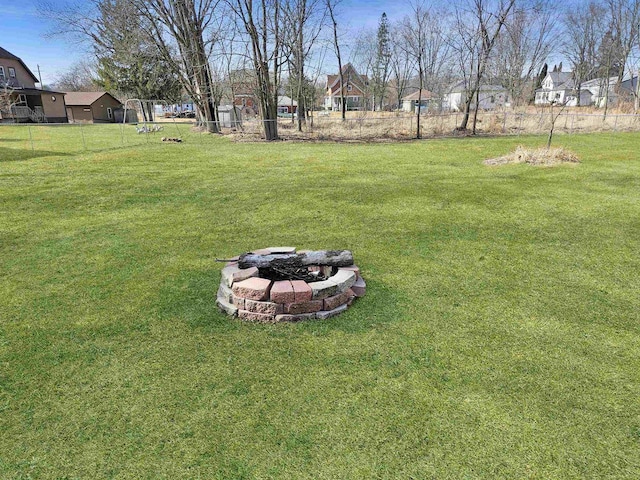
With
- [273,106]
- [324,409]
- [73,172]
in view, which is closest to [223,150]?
[273,106]

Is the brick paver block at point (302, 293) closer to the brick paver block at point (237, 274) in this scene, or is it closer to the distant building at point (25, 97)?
the brick paver block at point (237, 274)

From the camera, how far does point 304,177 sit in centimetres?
977

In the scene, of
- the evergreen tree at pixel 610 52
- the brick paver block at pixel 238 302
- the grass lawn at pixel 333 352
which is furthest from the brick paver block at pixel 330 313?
the evergreen tree at pixel 610 52

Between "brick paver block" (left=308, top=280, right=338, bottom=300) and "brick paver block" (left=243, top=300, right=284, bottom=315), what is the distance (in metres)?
0.31

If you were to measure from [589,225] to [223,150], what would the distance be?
1255 cm

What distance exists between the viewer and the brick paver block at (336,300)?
132 inches

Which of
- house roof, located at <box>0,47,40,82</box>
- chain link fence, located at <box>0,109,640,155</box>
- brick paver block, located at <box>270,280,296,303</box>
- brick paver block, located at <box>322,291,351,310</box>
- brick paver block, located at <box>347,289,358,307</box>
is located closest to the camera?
brick paver block, located at <box>270,280,296,303</box>

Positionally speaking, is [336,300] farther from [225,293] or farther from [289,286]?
[225,293]

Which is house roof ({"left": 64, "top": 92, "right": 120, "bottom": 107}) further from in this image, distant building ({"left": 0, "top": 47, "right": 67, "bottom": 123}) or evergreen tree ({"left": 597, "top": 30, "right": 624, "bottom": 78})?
evergreen tree ({"left": 597, "top": 30, "right": 624, "bottom": 78})

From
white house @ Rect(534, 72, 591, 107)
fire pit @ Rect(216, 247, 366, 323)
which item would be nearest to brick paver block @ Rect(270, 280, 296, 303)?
fire pit @ Rect(216, 247, 366, 323)

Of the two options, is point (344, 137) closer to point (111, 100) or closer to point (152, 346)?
point (152, 346)

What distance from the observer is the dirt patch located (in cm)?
1127

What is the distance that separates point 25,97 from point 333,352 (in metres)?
44.1

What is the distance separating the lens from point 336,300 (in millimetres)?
3410
